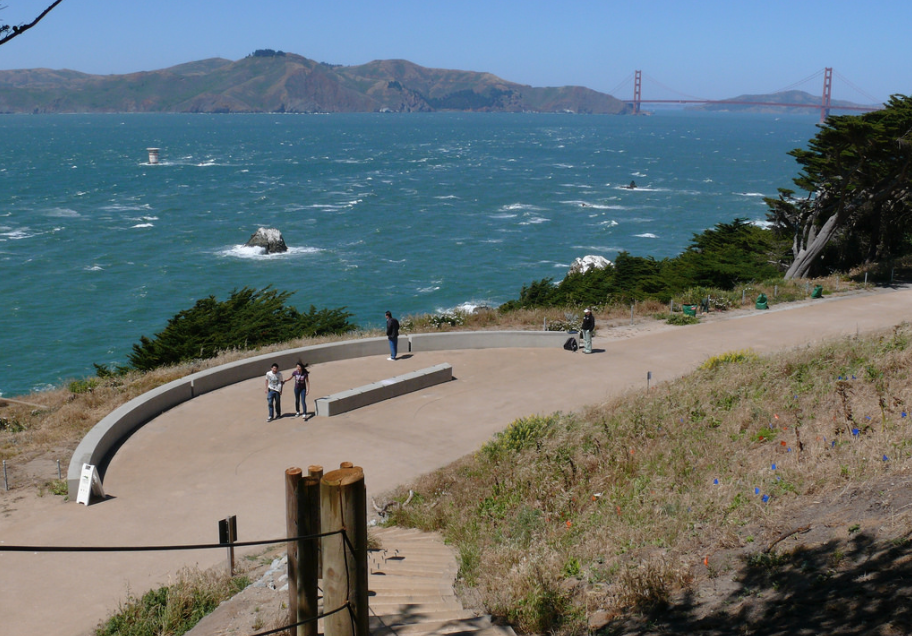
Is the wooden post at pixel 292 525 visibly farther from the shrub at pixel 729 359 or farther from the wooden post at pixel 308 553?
the shrub at pixel 729 359

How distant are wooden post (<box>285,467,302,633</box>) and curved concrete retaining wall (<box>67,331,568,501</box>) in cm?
757

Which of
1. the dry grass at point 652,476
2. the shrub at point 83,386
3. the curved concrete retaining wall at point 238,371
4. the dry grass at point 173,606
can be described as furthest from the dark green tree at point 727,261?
the dry grass at point 173,606

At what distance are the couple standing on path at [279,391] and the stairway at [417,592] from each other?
5.56m

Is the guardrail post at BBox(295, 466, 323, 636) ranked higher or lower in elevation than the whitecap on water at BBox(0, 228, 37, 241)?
lower

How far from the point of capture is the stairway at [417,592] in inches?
231

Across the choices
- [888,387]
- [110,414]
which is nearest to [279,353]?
[110,414]

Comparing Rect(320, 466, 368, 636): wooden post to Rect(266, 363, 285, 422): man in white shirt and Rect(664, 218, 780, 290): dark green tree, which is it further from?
Rect(664, 218, 780, 290): dark green tree

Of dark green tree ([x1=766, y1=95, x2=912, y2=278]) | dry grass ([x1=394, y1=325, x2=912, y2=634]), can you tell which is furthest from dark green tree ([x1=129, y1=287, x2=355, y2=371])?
dark green tree ([x1=766, y1=95, x2=912, y2=278])

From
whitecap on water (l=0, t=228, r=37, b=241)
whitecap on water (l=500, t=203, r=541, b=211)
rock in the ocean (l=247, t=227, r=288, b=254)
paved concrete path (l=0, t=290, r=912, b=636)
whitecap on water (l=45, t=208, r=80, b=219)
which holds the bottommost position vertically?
paved concrete path (l=0, t=290, r=912, b=636)

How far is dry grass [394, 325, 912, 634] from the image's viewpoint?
6.49 m

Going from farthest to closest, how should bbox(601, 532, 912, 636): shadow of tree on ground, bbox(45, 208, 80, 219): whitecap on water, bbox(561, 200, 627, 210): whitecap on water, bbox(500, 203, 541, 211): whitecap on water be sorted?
bbox(561, 200, 627, 210): whitecap on water → bbox(500, 203, 541, 211): whitecap on water → bbox(45, 208, 80, 219): whitecap on water → bbox(601, 532, 912, 636): shadow of tree on ground

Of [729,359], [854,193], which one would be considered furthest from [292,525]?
[854,193]

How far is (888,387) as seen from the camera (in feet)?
33.3

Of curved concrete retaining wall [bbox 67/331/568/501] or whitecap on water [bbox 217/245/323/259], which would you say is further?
whitecap on water [bbox 217/245/323/259]
